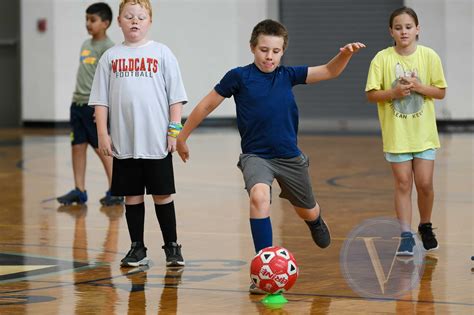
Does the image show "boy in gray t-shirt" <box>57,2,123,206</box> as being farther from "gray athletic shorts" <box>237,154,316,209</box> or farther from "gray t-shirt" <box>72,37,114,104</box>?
"gray athletic shorts" <box>237,154,316,209</box>

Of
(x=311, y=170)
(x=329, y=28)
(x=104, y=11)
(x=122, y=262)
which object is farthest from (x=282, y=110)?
(x=329, y=28)

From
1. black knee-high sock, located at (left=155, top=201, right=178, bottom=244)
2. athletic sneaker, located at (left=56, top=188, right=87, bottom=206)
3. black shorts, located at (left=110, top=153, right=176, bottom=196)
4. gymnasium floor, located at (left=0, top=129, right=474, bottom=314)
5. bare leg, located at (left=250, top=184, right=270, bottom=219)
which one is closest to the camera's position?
gymnasium floor, located at (left=0, top=129, right=474, bottom=314)

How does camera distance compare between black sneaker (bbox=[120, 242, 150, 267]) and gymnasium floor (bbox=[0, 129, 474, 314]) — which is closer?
gymnasium floor (bbox=[0, 129, 474, 314])

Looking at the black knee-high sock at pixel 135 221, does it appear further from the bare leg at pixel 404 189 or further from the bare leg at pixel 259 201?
the bare leg at pixel 404 189

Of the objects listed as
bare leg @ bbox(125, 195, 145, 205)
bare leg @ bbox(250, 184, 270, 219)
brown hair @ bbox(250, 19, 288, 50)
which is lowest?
bare leg @ bbox(125, 195, 145, 205)

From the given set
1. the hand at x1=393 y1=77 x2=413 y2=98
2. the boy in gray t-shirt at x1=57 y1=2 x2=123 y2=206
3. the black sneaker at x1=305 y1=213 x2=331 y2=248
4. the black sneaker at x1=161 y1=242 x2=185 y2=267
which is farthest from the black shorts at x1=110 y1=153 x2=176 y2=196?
the boy in gray t-shirt at x1=57 y1=2 x2=123 y2=206

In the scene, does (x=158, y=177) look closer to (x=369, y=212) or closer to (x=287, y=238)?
(x=287, y=238)

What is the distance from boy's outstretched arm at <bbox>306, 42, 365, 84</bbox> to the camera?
664cm

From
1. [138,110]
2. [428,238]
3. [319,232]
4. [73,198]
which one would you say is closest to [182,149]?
[138,110]

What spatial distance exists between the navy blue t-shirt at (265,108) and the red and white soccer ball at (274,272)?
2.71 feet

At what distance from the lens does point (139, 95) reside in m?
7.27

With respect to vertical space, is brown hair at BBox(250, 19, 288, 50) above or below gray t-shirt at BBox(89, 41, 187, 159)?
above

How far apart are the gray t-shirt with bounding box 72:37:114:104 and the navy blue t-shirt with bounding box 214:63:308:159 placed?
414 centimetres

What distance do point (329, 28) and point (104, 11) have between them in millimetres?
13123
